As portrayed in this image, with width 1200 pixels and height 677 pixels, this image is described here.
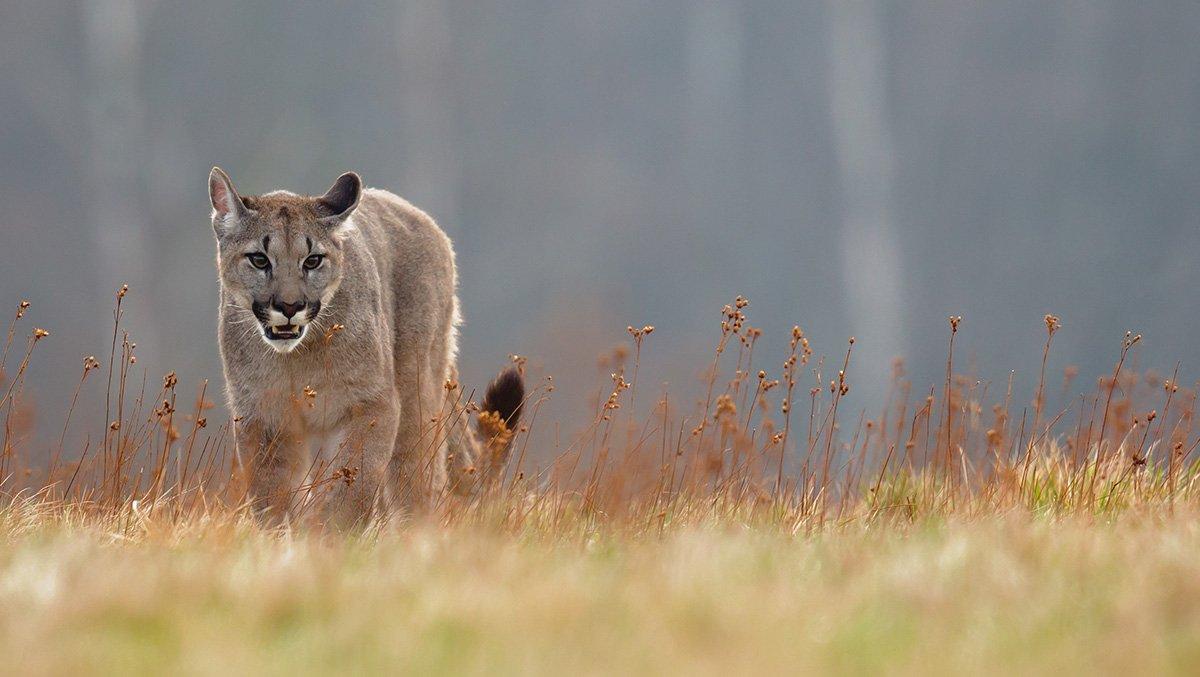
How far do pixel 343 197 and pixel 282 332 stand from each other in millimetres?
759

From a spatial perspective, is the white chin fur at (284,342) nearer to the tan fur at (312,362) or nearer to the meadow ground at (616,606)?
the tan fur at (312,362)

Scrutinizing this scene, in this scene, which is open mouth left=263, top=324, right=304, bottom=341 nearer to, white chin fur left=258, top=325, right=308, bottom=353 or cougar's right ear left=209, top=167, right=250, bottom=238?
white chin fur left=258, top=325, right=308, bottom=353

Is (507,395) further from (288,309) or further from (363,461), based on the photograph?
(288,309)

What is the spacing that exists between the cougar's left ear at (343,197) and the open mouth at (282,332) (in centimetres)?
57

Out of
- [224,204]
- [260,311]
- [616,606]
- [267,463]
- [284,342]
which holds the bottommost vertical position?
[267,463]

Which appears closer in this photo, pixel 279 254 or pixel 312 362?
pixel 279 254

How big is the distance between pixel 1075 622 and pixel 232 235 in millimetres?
3574

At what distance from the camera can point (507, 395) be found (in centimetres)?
591

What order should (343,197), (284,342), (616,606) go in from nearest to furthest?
(616,606) → (284,342) → (343,197)

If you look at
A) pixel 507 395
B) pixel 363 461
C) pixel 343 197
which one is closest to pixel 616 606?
pixel 363 461

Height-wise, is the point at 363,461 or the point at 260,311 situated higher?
the point at 260,311

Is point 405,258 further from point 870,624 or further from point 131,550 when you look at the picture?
point 870,624

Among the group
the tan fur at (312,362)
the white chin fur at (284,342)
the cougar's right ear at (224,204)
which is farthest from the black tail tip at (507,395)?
the cougar's right ear at (224,204)

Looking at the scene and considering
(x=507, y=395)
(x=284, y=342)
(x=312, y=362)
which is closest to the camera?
(x=284, y=342)
